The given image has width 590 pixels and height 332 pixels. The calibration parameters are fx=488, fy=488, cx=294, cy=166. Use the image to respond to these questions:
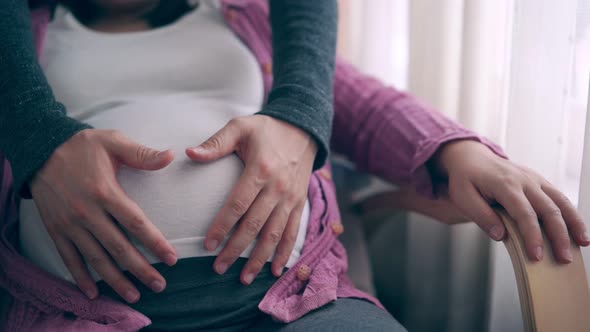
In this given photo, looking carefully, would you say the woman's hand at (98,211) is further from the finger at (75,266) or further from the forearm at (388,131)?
the forearm at (388,131)

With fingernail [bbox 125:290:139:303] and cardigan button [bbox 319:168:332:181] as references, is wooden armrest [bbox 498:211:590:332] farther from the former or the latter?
fingernail [bbox 125:290:139:303]

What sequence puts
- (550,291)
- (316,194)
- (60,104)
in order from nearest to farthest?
1. (550,291)
2. (60,104)
3. (316,194)

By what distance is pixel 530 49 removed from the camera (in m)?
0.77

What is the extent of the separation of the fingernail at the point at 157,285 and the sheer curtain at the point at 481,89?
584 millimetres

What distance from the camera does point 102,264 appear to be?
2.05 ft

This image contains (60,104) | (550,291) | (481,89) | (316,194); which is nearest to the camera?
(550,291)

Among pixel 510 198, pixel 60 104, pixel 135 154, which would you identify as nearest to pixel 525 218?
pixel 510 198

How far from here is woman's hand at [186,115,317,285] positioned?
2.10 ft

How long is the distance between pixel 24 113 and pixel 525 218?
2.21ft

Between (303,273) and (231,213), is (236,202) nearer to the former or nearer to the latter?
(231,213)

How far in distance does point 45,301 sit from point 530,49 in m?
0.81

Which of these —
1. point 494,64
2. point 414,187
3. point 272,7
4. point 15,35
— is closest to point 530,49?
point 494,64

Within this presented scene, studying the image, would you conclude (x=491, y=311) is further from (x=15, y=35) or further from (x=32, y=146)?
(x=15, y=35)

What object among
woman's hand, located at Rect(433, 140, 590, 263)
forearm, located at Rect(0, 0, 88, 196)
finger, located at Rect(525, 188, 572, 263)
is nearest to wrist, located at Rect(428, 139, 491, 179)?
woman's hand, located at Rect(433, 140, 590, 263)
